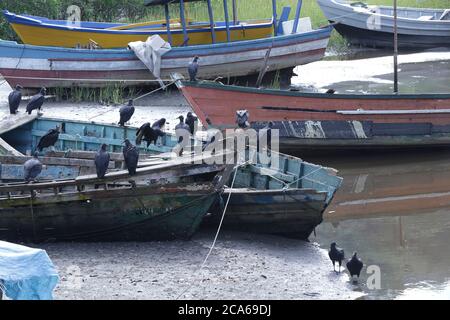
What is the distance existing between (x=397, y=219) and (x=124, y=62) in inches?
329

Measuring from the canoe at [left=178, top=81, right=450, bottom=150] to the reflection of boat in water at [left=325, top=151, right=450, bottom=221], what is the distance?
510 millimetres

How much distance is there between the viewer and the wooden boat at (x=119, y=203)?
484 inches

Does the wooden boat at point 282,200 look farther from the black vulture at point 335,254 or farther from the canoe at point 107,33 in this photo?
the canoe at point 107,33

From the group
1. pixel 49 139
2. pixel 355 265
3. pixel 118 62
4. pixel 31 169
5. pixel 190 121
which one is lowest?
pixel 355 265

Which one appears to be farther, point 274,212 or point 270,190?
point 274,212

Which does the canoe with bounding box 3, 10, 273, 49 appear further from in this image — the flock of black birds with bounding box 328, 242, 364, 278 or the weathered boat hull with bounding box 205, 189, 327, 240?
the flock of black birds with bounding box 328, 242, 364, 278

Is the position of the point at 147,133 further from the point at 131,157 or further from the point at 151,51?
the point at 151,51

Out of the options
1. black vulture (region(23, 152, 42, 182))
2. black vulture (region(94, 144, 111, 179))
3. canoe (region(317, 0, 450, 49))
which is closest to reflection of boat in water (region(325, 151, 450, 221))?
black vulture (region(94, 144, 111, 179))

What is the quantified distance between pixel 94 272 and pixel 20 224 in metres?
1.59

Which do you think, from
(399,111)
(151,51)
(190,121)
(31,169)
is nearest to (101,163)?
(31,169)

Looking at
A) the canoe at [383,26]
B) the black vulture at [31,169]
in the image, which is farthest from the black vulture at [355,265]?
the canoe at [383,26]

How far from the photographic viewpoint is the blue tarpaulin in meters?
9.34

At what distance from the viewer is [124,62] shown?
68.4 feet
